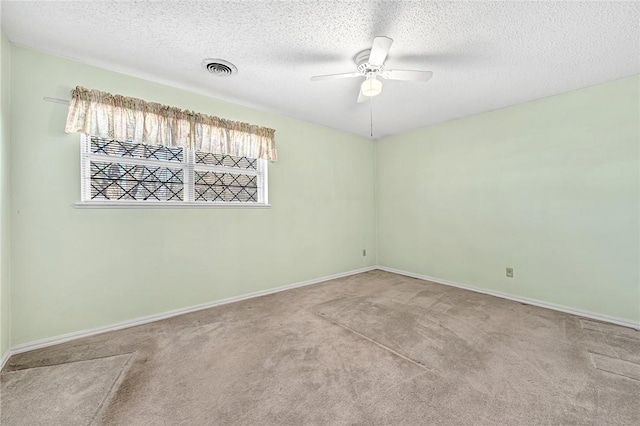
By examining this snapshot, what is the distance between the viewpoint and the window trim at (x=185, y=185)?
229 cm

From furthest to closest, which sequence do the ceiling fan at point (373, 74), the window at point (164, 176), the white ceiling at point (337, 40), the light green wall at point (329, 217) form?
1. the window at point (164, 176)
2. the light green wall at point (329, 217)
3. the ceiling fan at point (373, 74)
4. the white ceiling at point (337, 40)

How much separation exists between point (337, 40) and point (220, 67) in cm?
113

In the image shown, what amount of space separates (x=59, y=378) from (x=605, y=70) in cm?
510

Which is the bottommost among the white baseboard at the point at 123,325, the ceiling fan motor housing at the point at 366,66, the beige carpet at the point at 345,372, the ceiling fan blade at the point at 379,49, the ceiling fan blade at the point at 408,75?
the beige carpet at the point at 345,372

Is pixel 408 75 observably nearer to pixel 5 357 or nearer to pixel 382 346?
pixel 382 346

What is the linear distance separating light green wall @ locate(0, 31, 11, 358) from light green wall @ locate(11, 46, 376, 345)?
0.05 metres

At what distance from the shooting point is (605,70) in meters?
2.38

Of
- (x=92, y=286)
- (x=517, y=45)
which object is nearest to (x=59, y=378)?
(x=92, y=286)

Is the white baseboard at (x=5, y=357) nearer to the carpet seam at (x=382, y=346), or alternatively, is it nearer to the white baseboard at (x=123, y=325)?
the white baseboard at (x=123, y=325)

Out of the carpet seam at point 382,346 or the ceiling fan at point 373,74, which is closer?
the carpet seam at point 382,346

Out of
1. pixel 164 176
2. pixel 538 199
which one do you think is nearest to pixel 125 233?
pixel 164 176

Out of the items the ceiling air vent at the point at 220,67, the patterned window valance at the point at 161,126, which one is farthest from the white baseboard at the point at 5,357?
the ceiling air vent at the point at 220,67

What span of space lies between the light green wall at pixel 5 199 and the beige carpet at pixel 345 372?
12.2 inches

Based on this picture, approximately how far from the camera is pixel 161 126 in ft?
8.37
